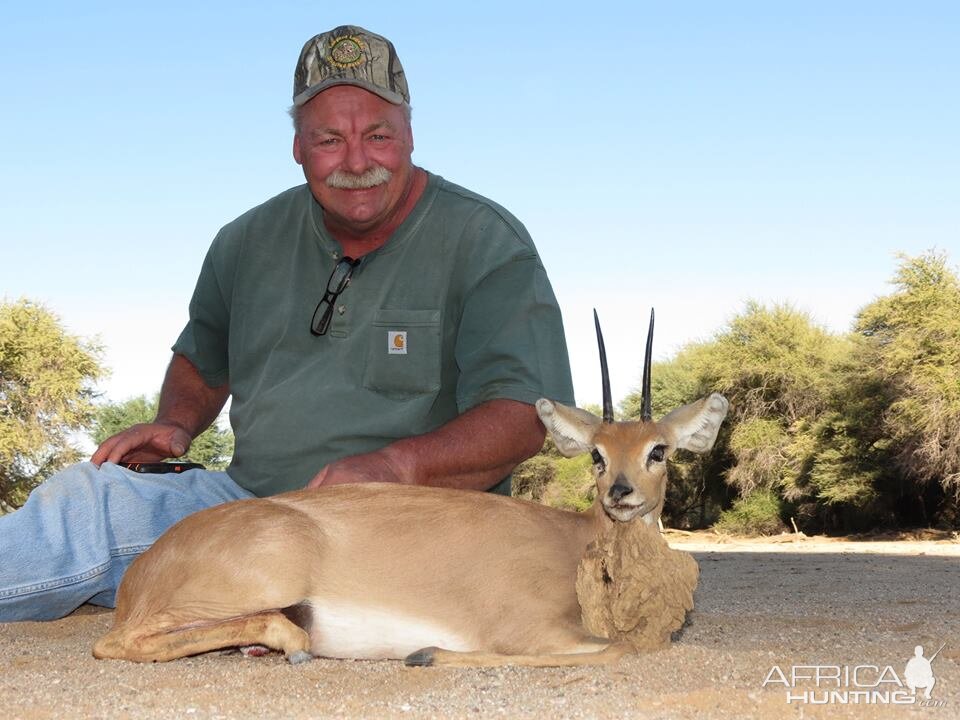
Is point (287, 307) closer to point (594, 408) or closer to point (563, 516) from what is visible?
point (563, 516)

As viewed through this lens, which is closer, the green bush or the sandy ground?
the sandy ground

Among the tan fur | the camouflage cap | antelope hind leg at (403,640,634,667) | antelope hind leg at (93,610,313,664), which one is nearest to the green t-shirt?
the camouflage cap

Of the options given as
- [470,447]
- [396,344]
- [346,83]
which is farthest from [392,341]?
[346,83]

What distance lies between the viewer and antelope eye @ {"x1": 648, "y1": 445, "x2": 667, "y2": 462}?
5117 mm

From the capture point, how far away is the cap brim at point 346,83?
20.2 feet

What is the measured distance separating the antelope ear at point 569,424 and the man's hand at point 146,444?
8.08ft

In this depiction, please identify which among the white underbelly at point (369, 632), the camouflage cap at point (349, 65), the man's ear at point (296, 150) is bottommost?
the white underbelly at point (369, 632)

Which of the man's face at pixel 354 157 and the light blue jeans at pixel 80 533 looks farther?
the man's face at pixel 354 157

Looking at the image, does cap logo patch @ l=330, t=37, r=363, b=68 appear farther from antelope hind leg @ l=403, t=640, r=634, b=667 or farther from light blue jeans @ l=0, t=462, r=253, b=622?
antelope hind leg @ l=403, t=640, r=634, b=667

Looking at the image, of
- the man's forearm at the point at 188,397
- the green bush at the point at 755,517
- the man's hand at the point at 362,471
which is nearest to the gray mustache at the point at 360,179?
the man's hand at the point at 362,471

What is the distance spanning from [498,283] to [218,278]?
1.92 m

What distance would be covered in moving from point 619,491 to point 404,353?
1676mm

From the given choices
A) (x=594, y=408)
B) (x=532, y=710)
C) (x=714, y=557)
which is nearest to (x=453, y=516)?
(x=532, y=710)

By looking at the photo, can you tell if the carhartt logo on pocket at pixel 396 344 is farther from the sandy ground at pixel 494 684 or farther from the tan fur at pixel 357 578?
the sandy ground at pixel 494 684
